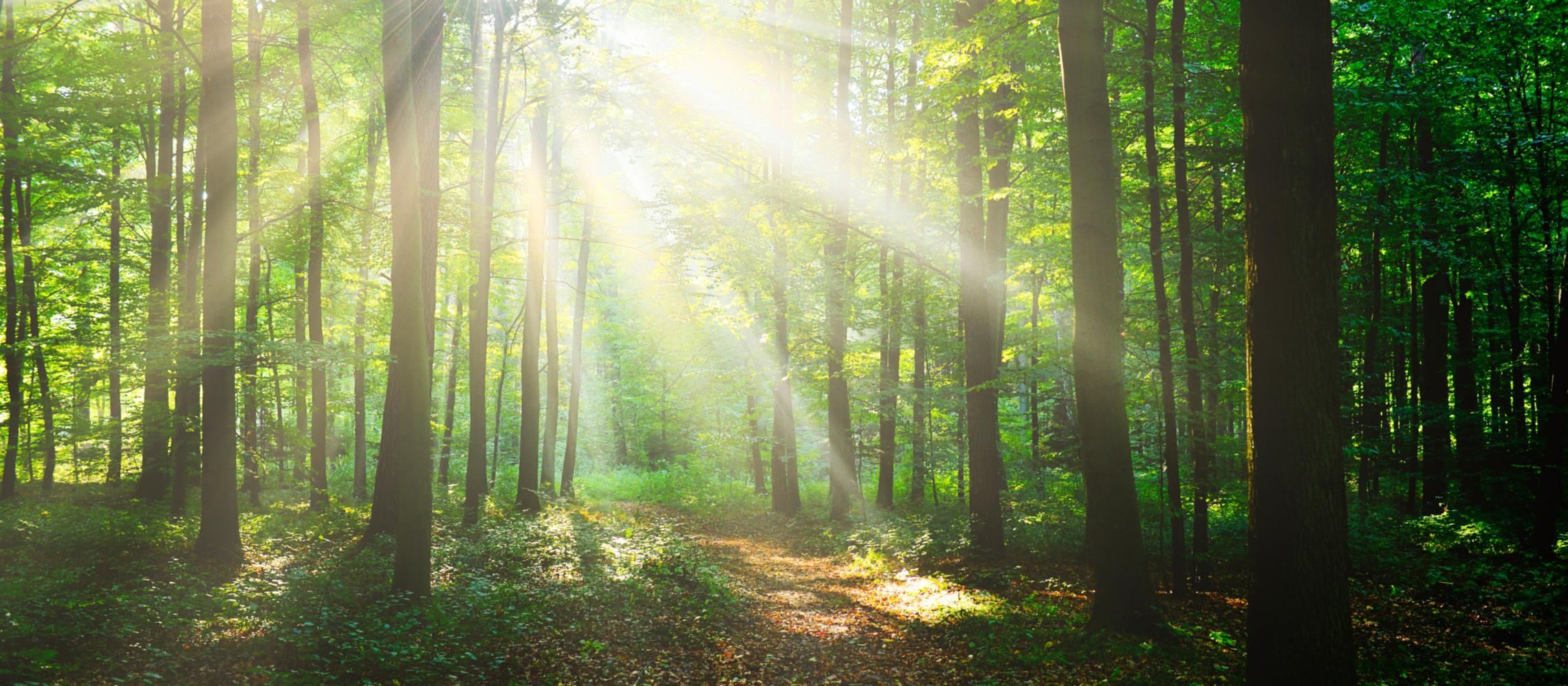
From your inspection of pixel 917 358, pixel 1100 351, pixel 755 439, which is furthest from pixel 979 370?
pixel 755 439

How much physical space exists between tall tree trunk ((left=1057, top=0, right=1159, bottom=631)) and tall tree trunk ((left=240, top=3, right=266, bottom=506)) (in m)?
13.2

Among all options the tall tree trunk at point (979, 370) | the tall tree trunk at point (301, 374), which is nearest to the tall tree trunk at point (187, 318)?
the tall tree trunk at point (301, 374)

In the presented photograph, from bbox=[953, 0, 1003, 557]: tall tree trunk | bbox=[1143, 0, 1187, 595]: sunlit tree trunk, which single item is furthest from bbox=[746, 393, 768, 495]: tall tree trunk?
bbox=[1143, 0, 1187, 595]: sunlit tree trunk

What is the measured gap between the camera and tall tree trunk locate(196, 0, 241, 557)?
913 centimetres

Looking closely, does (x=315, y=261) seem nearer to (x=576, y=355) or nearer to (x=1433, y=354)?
(x=576, y=355)

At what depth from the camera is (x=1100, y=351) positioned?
6.71 m

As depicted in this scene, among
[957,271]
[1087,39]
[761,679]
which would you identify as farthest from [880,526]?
[1087,39]

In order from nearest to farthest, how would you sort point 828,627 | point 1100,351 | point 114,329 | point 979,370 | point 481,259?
point 1100,351
point 828,627
point 979,370
point 114,329
point 481,259

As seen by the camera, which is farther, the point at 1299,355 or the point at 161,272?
the point at 161,272

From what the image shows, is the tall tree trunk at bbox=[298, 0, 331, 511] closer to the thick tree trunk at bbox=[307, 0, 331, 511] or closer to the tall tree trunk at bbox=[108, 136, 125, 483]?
the thick tree trunk at bbox=[307, 0, 331, 511]

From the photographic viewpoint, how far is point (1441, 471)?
43.3ft

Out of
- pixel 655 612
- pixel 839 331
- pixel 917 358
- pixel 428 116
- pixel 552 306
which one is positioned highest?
pixel 428 116

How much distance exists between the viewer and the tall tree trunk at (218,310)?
913cm

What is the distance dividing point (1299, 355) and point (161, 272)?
1708 cm
